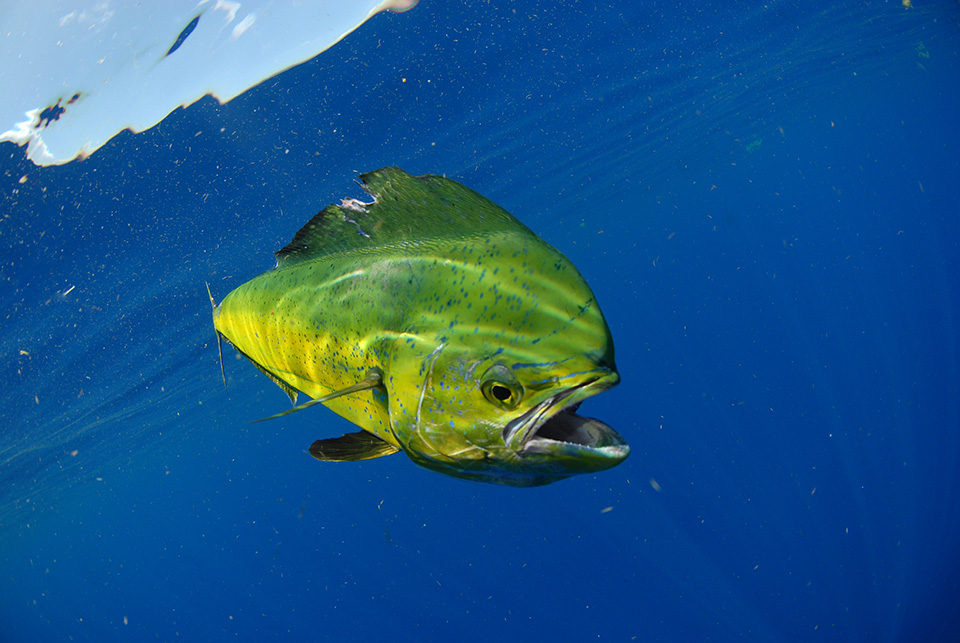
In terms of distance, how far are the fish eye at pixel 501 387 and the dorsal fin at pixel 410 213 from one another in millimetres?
529

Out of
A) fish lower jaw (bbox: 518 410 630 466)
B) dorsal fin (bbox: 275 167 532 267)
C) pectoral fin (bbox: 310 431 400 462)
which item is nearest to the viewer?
fish lower jaw (bbox: 518 410 630 466)

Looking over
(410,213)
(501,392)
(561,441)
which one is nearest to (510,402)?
(501,392)

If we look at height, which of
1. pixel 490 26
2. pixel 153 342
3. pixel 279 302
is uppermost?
pixel 490 26

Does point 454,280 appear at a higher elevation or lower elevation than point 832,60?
higher

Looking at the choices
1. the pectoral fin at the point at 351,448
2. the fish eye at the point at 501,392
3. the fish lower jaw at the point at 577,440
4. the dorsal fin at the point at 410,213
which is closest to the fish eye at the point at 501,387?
the fish eye at the point at 501,392

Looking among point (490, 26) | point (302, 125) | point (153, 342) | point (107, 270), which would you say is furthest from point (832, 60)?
point (153, 342)

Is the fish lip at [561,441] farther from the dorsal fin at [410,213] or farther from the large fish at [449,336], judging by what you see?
the dorsal fin at [410,213]

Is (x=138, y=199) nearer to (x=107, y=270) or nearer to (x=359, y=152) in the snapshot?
(x=107, y=270)

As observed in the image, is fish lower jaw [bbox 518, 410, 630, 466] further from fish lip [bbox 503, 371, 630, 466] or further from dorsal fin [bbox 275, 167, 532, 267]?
dorsal fin [bbox 275, 167, 532, 267]

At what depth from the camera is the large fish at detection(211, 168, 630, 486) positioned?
49.8 inches

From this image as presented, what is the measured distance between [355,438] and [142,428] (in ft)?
68.0

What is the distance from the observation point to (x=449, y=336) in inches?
55.7

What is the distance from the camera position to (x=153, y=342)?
11398 millimetres

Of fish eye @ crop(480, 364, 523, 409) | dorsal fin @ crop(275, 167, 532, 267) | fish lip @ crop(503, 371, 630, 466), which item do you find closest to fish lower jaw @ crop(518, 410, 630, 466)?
fish lip @ crop(503, 371, 630, 466)
